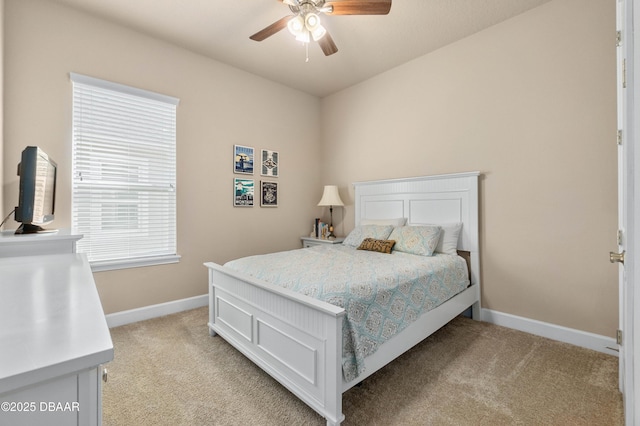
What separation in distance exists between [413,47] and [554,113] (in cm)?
152

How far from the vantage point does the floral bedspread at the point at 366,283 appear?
1.55 m

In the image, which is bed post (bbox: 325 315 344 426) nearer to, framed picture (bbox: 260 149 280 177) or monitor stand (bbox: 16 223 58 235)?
monitor stand (bbox: 16 223 58 235)

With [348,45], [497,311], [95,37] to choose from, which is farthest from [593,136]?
[95,37]

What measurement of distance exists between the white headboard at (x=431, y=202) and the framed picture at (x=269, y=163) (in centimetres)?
116

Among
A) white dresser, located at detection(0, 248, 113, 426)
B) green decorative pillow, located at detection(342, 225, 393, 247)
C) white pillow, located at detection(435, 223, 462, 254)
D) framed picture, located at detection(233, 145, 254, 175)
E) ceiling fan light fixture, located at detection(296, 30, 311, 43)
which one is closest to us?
white dresser, located at detection(0, 248, 113, 426)

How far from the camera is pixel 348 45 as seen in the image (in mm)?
3033

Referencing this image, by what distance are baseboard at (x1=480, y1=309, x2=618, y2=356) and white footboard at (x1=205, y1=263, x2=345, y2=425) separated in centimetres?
210

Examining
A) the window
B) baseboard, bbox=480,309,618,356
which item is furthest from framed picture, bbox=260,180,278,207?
baseboard, bbox=480,309,618,356

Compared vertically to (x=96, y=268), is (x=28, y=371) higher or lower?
higher

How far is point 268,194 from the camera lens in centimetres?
382

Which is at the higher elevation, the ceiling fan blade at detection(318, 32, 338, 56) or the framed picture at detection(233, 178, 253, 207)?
the ceiling fan blade at detection(318, 32, 338, 56)

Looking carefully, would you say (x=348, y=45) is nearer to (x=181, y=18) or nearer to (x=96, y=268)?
(x=181, y=18)

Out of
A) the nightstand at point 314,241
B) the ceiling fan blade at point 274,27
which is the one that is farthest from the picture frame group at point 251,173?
the ceiling fan blade at point 274,27

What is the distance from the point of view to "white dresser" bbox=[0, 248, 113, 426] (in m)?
0.45
